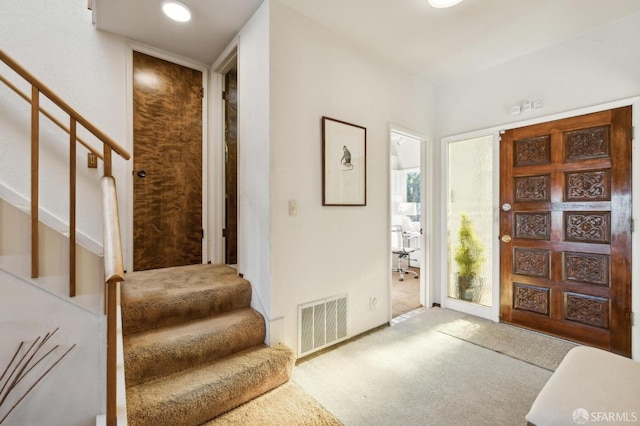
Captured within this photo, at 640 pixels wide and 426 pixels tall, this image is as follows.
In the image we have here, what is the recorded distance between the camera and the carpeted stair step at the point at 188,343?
1.65m

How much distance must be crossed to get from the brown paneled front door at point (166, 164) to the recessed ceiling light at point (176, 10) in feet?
2.25

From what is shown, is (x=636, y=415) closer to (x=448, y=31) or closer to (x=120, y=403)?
(x=120, y=403)

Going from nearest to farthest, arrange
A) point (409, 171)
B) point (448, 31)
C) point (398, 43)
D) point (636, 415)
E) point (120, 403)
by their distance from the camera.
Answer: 1. point (636, 415)
2. point (120, 403)
3. point (448, 31)
4. point (398, 43)
5. point (409, 171)

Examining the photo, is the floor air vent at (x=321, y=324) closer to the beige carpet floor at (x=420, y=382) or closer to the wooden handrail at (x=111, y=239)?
the beige carpet floor at (x=420, y=382)

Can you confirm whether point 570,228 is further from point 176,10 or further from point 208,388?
point 176,10

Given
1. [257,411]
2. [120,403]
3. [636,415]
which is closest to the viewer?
[636,415]

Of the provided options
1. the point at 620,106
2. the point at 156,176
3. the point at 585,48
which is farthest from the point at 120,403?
the point at 585,48

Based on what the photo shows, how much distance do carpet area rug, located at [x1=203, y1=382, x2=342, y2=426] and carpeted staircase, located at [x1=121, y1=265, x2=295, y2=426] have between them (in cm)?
5

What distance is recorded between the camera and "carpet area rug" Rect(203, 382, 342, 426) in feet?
5.29

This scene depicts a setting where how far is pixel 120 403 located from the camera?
1.16m

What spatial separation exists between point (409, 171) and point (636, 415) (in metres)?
5.84

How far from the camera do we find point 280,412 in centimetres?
169

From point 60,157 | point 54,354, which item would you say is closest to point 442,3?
point 60,157

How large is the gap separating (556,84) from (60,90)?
4.48 meters
